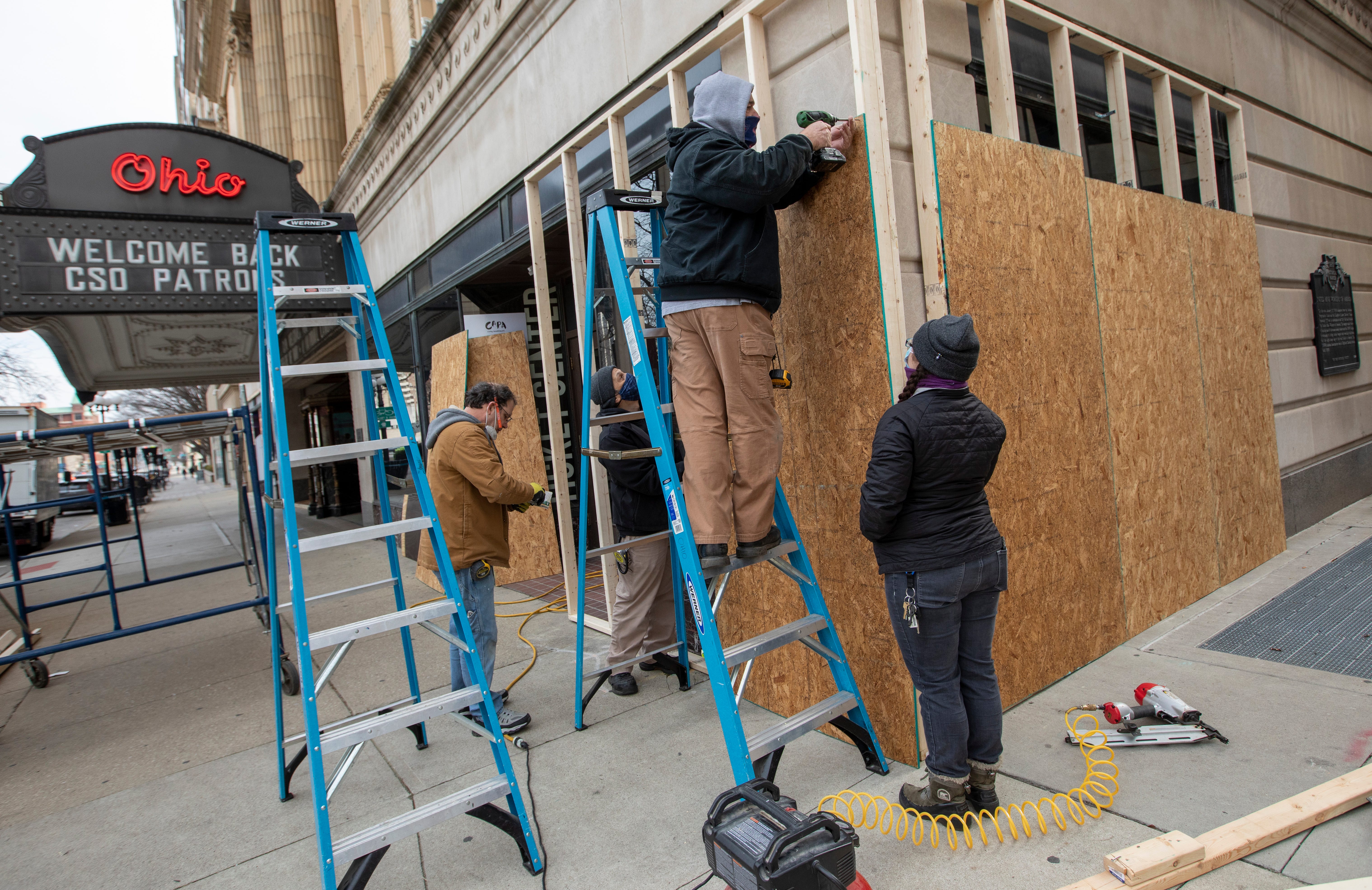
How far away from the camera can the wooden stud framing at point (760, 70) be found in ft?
11.9

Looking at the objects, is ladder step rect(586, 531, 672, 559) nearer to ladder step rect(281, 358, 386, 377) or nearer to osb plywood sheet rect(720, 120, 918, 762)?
osb plywood sheet rect(720, 120, 918, 762)

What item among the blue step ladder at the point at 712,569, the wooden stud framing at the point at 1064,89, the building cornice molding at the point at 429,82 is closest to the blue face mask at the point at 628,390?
the blue step ladder at the point at 712,569

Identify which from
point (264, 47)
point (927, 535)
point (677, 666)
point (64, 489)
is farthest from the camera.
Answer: point (64, 489)

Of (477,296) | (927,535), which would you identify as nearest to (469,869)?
(927,535)

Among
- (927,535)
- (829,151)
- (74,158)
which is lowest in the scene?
(927,535)

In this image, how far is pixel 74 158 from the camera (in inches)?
204

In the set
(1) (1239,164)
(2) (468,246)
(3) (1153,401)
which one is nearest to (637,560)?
(3) (1153,401)

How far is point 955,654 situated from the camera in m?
2.66

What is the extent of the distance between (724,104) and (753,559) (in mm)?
1808

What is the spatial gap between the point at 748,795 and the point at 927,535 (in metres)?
1.09

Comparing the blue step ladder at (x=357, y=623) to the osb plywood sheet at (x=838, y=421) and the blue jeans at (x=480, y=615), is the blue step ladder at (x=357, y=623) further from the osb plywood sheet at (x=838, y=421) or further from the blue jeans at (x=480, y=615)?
the osb plywood sheet at (x=838, y=421)

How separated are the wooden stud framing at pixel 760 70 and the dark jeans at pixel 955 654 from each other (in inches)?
88.8

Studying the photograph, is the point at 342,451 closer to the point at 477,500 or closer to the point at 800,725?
the point at 477,500

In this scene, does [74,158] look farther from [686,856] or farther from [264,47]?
[264,47]
